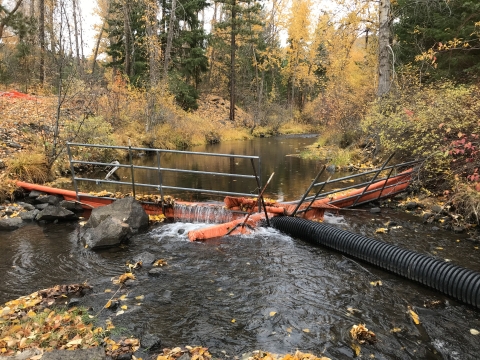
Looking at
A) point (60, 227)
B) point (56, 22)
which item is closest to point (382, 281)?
point (60, 227)

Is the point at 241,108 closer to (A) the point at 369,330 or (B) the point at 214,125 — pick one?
(B) the point at 214,125

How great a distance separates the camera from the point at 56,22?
10.1m

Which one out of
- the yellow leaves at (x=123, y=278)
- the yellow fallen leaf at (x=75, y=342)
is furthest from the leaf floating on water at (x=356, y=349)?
the yellow leaves at (x=123, y=278)

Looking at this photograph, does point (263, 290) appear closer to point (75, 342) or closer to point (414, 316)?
point (414, 316)

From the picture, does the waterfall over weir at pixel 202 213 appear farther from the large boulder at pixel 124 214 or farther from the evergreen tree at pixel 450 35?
the evergreen tree at pixel 450 35

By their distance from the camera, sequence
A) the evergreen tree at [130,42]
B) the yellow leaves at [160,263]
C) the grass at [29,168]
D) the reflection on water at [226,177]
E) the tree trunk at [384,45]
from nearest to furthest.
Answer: the yellow leaves at [160,263], the grass at [29,168], the reflection on water at [226,177], the tree trunk at [384,45], the evergreen tree at [130,42]

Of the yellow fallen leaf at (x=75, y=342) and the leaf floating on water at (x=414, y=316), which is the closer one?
the yellow fallen leaf at (x=75, y=342)

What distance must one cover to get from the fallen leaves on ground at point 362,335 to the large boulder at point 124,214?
4778mm

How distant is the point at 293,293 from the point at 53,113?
14573 millimetres

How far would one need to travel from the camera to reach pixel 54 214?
8.04 metres

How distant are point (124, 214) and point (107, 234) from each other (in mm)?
708

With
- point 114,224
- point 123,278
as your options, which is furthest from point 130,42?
point 123,278

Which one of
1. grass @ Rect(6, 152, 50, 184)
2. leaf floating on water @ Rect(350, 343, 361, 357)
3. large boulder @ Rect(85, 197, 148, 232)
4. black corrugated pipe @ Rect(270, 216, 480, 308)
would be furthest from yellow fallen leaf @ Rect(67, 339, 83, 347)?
grass @ Rect(6, 152, 50, 184)

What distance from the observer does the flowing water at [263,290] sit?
3.84m
